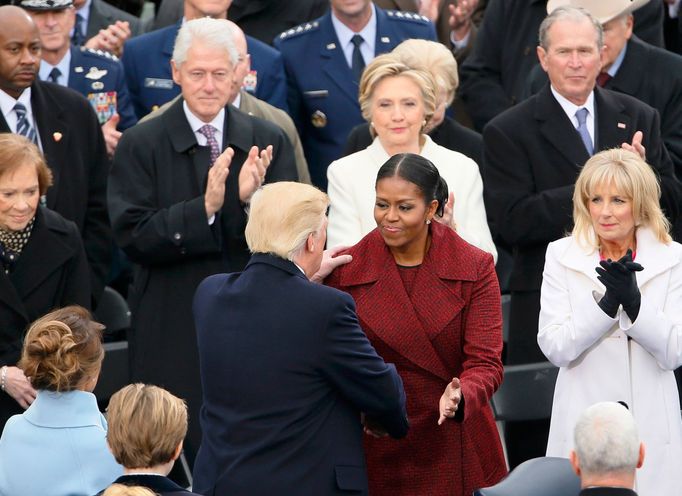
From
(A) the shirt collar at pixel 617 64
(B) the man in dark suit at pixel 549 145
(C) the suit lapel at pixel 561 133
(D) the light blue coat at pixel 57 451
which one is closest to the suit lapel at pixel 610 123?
(B) the man in dark suit at pixel 549 145

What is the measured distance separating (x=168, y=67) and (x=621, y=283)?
3.79 m

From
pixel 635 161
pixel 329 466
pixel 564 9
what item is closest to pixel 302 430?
pixel 329 466

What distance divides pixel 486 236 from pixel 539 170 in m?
0.74

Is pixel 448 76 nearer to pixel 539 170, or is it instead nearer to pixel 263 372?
pixel 539 170

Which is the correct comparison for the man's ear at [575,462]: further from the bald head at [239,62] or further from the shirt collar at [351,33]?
the shirt collar at [351,33]

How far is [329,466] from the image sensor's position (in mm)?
4840

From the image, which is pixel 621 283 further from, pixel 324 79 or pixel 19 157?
pixel 324 79

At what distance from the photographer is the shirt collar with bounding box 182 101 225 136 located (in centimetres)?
700

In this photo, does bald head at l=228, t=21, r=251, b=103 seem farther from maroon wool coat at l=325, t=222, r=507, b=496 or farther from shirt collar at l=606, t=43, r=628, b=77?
maroon wool coat at l=325, t=222, r=507, b=496

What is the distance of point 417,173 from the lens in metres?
5.38

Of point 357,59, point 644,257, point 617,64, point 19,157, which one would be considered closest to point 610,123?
point 617,64

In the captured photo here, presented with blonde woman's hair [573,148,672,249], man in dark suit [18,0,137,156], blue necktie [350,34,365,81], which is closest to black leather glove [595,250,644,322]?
blonde woman's hair [573,148,672,249]

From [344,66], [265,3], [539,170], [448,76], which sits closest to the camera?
[539,170]

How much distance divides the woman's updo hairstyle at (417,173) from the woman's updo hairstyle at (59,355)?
1.20 m
